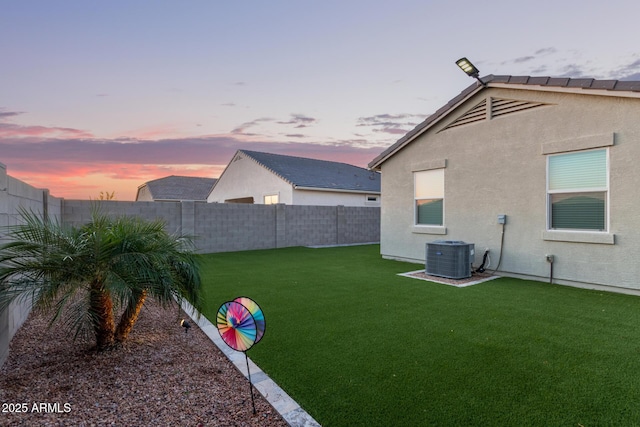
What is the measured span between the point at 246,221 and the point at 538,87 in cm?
1043

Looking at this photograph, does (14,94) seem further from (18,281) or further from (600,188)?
(600,188)

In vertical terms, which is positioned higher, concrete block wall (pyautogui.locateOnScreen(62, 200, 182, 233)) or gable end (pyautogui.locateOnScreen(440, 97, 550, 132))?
gable end (pyautogui.locateOnScreen(440, 97, 550, 132))

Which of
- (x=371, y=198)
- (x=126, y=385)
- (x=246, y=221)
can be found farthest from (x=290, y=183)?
(x=126, y=385)

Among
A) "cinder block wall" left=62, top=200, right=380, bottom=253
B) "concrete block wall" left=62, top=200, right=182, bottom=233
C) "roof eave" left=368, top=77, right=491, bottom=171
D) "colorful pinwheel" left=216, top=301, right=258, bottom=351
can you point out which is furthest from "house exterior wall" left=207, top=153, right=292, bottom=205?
"colorful pinwheel" left=216, top=301, right=258, bottom=351

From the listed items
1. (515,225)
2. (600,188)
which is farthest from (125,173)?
(600,188)

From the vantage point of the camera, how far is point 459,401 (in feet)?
8.27

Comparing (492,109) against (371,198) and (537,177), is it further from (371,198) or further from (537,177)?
(371,198)

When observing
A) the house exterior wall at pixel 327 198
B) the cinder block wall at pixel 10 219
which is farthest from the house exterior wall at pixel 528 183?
the house exterior wall at pixel 327 198

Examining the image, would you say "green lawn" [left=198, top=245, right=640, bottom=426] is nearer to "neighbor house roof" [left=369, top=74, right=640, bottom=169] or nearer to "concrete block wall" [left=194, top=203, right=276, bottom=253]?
"neighbor house roof" [left=369, top=74, right=640, bottom=169]

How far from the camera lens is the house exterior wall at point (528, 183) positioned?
19.2ft

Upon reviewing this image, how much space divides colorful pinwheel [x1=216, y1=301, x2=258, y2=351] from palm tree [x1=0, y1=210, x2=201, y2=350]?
101 cm

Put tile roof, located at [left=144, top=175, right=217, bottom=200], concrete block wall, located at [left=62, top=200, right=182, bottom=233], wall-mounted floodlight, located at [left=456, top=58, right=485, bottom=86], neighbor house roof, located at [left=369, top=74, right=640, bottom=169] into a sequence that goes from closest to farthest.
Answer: neighbor house roof, located at [left=369, top=74, right=640, bottom=169], wall-mounted floodlight, located at [left=456, top=58, right=485, bottom=86], concrete block wall, located at [left=62, top=200, right=182, bottom=233], tile roof, located at [left=144, top=175, right=217, bottom=200]

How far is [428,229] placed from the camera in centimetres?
909

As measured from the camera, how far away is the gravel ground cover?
2.36m
